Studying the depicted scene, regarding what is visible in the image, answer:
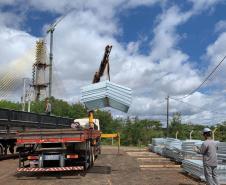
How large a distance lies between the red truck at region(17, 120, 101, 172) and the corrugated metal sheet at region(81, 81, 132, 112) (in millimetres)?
1510

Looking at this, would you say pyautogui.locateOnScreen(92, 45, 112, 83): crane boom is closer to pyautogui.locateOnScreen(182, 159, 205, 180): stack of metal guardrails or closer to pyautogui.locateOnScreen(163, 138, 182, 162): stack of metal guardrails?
pyautogui.locateOnScreen(163, 138, 182, 162): stack of metal guardrails

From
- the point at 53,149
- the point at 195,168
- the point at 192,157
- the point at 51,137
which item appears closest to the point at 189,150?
the point at 192,157

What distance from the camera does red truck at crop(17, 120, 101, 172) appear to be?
571 inches

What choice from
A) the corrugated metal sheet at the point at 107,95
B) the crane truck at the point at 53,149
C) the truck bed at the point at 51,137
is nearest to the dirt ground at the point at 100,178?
the crane truck at the point at 53,149

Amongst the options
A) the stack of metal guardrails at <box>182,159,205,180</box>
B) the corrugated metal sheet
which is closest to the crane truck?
the corrugated metal sheet

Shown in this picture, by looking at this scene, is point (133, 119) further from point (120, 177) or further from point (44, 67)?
point (120, 177)

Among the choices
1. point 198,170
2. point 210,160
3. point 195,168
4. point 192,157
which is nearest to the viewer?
point 210,160

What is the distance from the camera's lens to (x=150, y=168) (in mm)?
17906

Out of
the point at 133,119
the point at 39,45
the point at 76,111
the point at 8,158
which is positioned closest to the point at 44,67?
the point at 39,45

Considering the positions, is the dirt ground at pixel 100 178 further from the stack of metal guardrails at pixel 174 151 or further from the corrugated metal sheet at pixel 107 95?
the stack of metal guardrails at pixel 174 151

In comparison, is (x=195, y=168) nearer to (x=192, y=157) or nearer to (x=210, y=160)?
(x=210, y=160)

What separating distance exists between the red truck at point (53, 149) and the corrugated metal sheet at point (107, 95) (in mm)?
1510

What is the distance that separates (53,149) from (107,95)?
279 cm

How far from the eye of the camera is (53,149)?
1498 cm
